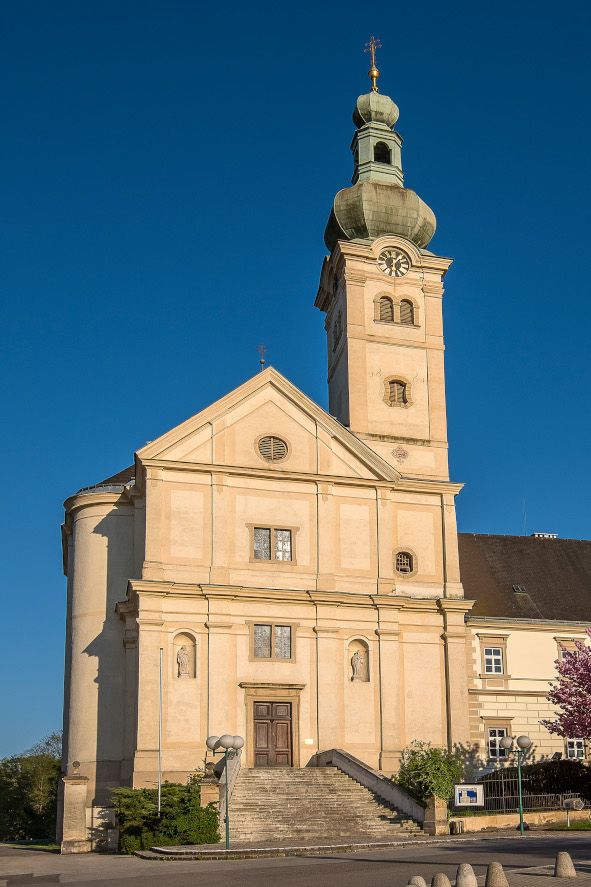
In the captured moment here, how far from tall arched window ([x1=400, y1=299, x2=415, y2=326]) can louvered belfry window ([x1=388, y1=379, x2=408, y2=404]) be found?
271cm

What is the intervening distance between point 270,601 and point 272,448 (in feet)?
18.8

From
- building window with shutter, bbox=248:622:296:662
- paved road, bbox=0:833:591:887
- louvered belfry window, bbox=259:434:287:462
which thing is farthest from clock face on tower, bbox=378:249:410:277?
paved road, bbox=0:833:591:887

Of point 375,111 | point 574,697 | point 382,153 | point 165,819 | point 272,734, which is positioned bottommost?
point 165,819

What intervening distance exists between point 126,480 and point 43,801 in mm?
39644

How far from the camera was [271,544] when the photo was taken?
39.7 m

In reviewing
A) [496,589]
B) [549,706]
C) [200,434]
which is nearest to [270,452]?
[200,434]

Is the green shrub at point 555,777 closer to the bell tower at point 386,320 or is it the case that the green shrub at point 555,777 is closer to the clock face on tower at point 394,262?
the bell tower at point 386,320

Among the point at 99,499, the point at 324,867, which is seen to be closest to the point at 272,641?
the point at 99,499

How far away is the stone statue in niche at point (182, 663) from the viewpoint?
37.2 metres

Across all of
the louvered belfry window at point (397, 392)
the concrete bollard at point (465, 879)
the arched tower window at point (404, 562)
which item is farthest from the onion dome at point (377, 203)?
the concrete bollard at point (465, 879)

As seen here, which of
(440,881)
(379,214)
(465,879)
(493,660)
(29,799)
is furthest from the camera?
(29,799)

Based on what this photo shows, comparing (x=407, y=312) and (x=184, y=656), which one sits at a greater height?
(x=407, y=312)

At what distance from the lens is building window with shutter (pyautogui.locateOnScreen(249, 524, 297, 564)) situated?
3962 cm

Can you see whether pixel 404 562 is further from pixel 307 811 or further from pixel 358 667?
pixel 307 811
